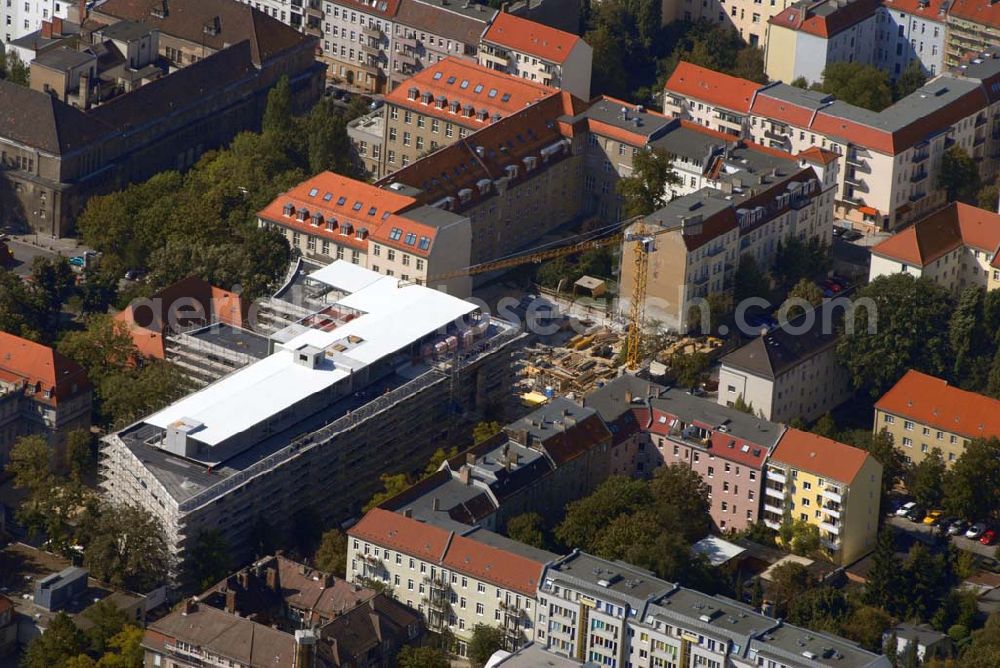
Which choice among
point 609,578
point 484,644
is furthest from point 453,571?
point 609,578

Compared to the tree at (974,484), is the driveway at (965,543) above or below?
below

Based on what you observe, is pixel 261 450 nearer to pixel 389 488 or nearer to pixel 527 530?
pixel 389 488

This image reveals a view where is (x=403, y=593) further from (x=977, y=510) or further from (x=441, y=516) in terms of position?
(x=977, y=510)

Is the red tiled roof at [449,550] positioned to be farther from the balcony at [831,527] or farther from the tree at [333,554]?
the balcony at [831,527]

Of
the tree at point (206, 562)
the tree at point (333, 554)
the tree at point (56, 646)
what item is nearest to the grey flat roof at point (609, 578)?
the tree at point (333, 554)

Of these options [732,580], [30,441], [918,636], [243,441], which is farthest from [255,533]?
[918,636]

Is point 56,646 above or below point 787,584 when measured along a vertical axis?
above

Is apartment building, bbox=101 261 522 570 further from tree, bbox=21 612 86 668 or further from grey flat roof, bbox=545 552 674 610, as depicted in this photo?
grey flat roof, bbox=545 552 674 610
